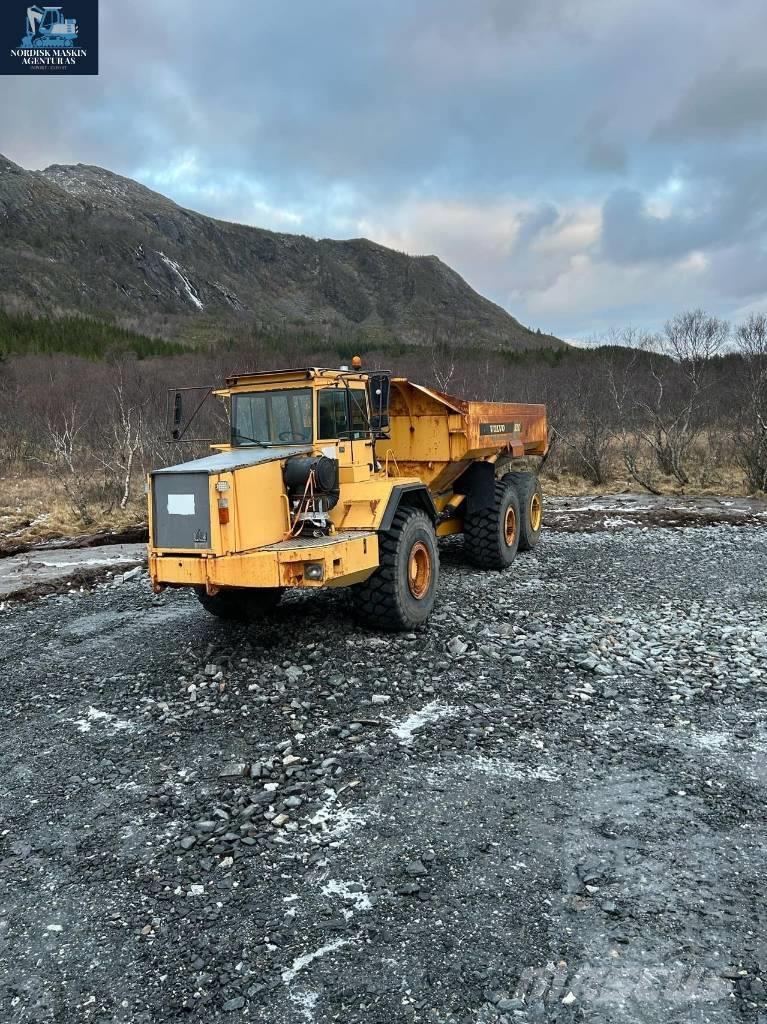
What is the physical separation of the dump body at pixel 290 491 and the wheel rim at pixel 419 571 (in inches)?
14.9

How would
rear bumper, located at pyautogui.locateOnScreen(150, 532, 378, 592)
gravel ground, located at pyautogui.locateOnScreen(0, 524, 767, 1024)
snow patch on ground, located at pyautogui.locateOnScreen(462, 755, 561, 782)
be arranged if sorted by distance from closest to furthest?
gravel ground, located at pyautogui.locateOnScreen(0, 524, 767, 1024)
snow patch on ground, located at pyautogui.locateOnScreen(462, 755, 561, 782)
rear bumper, located at pyautogui.locateOnScreen(150, 532, 378, 592)

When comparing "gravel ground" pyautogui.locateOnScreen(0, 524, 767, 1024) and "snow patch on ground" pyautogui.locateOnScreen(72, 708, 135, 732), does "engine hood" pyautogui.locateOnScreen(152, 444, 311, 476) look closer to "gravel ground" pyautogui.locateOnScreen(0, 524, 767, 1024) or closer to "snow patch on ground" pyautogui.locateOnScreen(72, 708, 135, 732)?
"gravel ground" pyautogui.locateOnScreen(0, 524, 767, 1024)

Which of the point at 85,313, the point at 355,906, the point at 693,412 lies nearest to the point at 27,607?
the point at 355,906

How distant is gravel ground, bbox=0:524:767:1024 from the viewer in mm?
2979

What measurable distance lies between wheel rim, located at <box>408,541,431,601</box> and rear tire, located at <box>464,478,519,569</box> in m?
2.55

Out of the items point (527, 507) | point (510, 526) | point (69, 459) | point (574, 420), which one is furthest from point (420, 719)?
point (574, 420)

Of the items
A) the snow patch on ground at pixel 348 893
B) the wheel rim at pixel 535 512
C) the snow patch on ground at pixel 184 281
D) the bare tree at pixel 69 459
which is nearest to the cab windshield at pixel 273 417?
the snow patch on ground at pixel 348 893

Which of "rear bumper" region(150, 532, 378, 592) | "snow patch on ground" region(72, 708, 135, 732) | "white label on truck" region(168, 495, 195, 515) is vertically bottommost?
"snow patch on ground" region(72, 708, 135, 732)

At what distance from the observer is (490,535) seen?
392 inches

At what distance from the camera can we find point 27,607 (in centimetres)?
917

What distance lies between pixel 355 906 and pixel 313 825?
2.38 feet

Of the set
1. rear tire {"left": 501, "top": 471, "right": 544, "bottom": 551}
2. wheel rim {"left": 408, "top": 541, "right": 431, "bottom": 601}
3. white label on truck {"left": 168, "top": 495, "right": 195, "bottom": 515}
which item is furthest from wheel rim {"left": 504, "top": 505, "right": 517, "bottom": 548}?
white label on truck {"left": 168, "top": 495, "right": 195, "bottom": 515}

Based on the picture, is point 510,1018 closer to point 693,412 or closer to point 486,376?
point 693,412

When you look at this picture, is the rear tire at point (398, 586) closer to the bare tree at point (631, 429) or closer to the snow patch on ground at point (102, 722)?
the snow patch on ground at point (102, 722)
